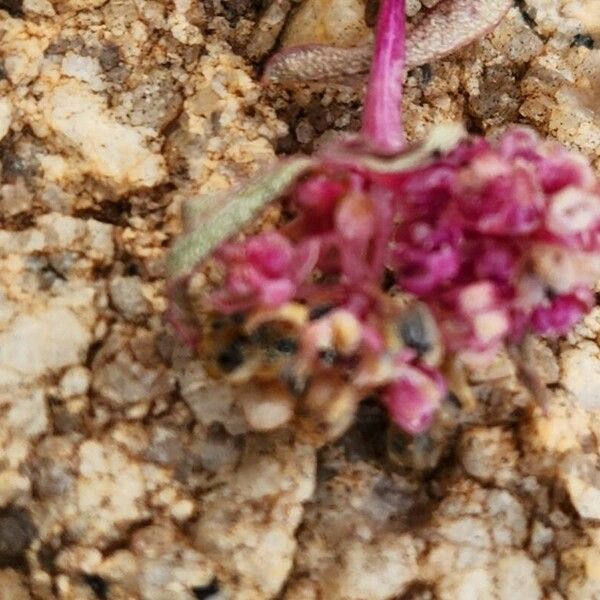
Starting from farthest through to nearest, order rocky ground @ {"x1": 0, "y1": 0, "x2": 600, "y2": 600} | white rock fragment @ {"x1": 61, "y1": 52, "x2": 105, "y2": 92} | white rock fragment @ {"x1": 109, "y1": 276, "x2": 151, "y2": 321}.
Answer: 1. white rock fragment @ {"x1": 61, "y1": 52, "x2": 105, "y2": 92}
2. white rock fragment @ {"x1": 109, "y1": 276, "x2": 151, "y2": 321}
3. rocky ground @ {"x1": 0, "y1": 0, "x2": 600, "y2": 600}

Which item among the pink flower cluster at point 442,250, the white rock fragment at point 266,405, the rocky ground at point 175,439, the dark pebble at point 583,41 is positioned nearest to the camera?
the pink flower cluster at point 442,250

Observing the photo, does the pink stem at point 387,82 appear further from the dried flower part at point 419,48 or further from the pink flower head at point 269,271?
the pink flower head at point 269,271

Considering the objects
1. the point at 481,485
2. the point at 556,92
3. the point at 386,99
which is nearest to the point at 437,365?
the point at 481,485

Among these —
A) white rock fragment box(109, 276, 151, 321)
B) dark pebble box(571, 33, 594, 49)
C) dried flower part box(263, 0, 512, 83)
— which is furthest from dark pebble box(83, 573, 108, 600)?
dark pebble box(571, 33, 594, 49)

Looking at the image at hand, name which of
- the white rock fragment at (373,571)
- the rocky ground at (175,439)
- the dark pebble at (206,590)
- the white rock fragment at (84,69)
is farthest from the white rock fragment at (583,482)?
the white rock fragment at (84,69)

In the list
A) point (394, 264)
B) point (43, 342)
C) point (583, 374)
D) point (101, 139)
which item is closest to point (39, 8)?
point (101, 139)

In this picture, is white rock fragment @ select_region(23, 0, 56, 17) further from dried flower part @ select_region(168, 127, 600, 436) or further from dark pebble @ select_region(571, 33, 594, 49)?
dark pebble @ select_region(571, 33, 594, 49)
